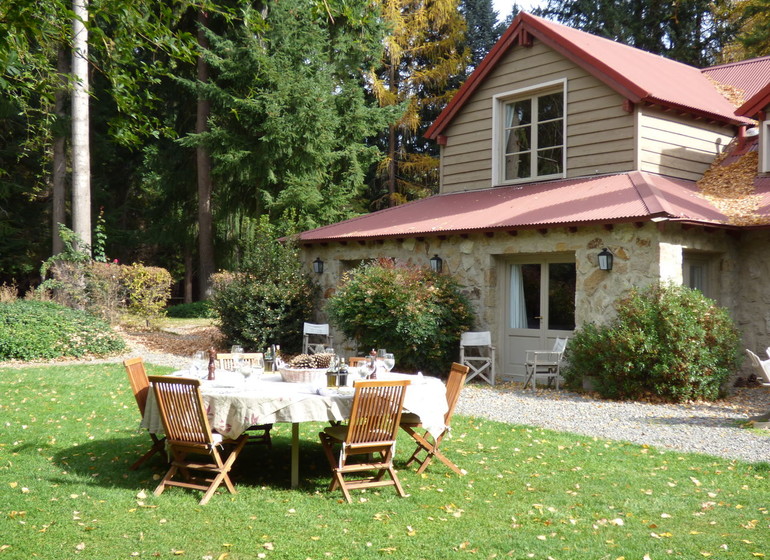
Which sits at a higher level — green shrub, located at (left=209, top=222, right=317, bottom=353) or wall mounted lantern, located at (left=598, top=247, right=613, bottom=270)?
wall mounted lantern, located at (left=598, top=247, right=613, bottom=270)

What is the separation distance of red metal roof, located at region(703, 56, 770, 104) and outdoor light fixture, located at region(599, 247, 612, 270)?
651 cm

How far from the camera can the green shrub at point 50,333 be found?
13492 mm

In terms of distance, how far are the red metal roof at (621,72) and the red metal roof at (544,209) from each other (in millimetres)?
1402

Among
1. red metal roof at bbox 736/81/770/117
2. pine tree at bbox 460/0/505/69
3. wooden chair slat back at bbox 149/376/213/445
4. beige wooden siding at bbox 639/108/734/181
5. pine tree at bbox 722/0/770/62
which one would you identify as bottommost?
wooden chair slat back at bbox 149/376/213/445

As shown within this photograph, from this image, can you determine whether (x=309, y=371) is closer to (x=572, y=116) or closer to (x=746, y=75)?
(x=572, y=116)

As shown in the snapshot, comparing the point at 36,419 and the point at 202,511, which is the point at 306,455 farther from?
the point at 36,419

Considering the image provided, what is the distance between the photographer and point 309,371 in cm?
605

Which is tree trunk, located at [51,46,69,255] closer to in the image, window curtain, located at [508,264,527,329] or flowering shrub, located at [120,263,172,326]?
flowering shrub, located at [120,263,172,326]

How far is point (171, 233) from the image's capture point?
2548 cm

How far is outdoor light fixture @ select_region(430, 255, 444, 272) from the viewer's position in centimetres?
1329

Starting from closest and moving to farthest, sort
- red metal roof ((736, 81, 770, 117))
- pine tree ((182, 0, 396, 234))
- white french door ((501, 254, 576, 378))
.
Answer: white french door ((501, 254, 576, 378))
red metal roof ((736, 81, 770, 117))
pine tree ((182, 0, 396, 234))

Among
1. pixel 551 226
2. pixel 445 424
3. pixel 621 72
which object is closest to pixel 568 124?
pixel 621 72

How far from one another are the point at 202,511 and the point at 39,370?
828cm

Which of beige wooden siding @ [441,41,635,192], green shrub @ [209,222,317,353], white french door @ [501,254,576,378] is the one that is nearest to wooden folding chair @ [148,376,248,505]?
white french door @ [501,254,576,378]
